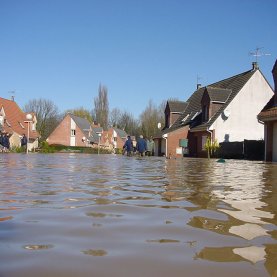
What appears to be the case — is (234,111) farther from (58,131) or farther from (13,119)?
(58,131)

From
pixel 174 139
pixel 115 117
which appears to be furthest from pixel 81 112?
pixel 174 139

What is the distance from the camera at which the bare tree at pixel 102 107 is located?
7950cm

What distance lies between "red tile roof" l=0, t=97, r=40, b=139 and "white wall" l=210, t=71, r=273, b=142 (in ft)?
95.0

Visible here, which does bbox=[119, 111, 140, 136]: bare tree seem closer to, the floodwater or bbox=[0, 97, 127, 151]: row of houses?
bbox=[0, 97, 127, 151]: row of houses

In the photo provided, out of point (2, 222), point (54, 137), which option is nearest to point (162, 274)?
point (2, 222)

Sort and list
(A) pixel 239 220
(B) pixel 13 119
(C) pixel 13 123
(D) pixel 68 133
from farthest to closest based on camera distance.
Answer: (D) pixel 68 133 < (B) pixel 13 119 < (C) pixel 13 123 < (A) pixel 239 220

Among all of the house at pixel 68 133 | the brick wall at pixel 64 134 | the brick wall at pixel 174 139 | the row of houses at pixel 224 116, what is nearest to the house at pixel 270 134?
the row of houses at pixel 224 116

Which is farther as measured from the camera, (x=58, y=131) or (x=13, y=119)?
(x=58, y=131)

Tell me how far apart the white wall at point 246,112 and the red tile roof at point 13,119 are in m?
28.9

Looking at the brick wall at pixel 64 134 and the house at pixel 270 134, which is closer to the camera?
the house at pixel 270 134

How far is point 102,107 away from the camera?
81.4 meters

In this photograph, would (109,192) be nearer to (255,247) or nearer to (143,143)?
(255,247)

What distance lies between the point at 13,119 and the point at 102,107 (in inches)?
1206

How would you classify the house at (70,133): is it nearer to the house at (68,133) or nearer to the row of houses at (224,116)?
the house at (68,133)
